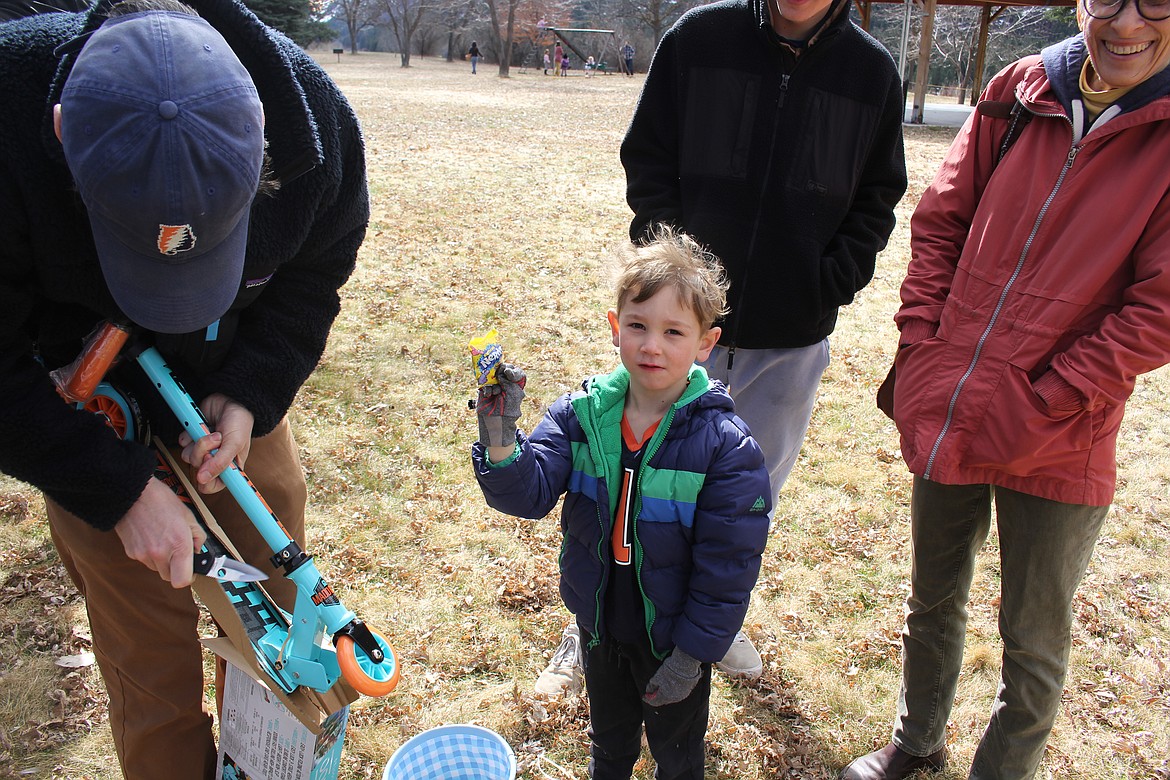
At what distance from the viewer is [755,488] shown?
2.03m

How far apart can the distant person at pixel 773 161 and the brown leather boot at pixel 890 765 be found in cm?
122

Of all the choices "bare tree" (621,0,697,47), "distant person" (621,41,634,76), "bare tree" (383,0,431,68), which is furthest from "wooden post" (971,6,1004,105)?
"bare tree" (383,0,431,68)

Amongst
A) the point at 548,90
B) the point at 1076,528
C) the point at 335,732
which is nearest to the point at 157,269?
the point at 335,732

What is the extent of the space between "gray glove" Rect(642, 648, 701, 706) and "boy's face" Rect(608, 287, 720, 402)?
635mm

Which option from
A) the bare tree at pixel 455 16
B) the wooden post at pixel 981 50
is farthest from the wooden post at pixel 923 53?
the bare tree at pixel 455 16

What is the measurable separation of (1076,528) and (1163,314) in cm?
57

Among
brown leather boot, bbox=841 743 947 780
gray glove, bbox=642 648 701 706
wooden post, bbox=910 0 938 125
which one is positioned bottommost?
brown leather boot, bbox=841 743 947 780

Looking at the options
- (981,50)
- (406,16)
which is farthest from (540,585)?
(406,16)

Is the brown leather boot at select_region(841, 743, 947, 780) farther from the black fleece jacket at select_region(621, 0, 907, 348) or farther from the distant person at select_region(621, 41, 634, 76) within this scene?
the distant person at select_region(621, 41, 634, 76)

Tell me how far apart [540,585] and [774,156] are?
199 centimetres

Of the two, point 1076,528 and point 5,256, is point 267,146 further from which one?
point 1076,528

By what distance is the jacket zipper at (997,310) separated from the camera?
2018mm

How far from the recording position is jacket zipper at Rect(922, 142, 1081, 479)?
2018mm

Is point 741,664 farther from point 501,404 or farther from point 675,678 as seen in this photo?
point 501,404
